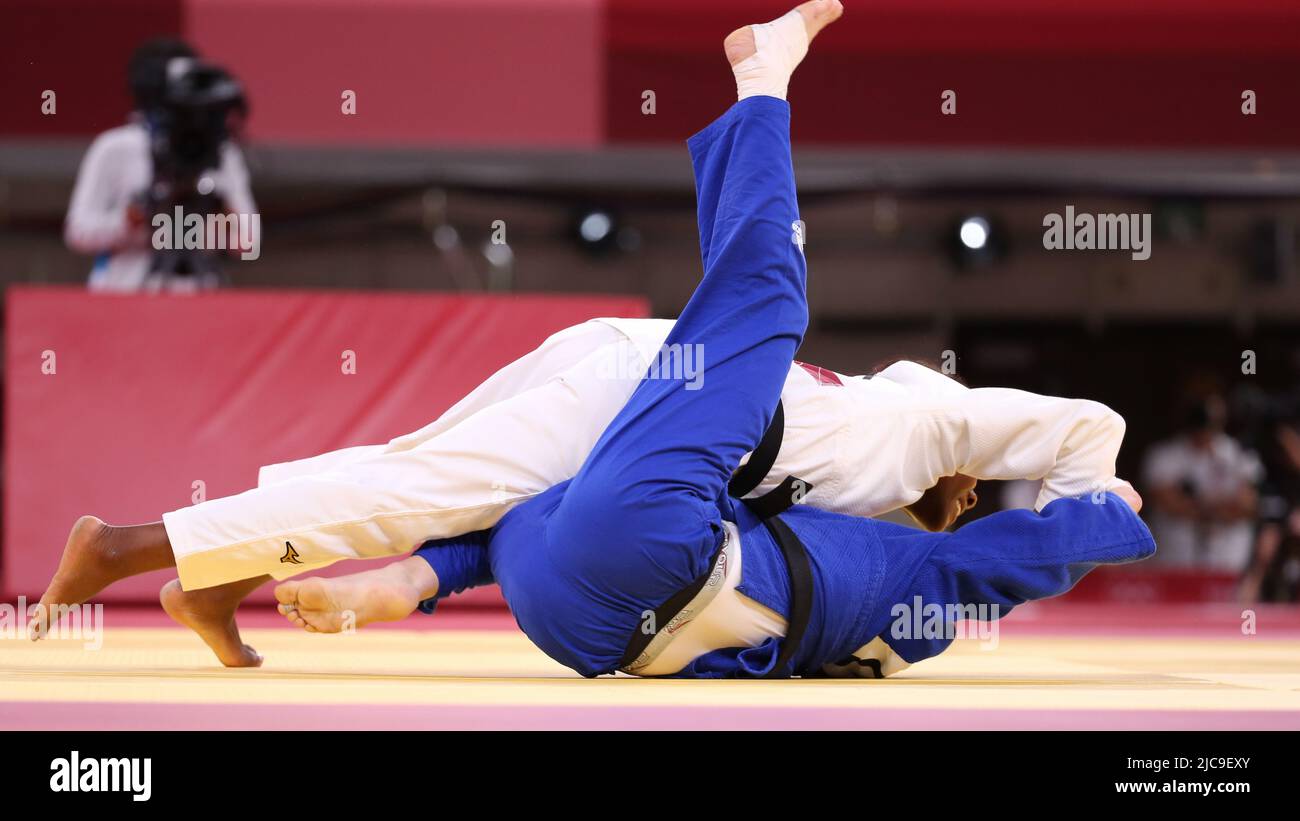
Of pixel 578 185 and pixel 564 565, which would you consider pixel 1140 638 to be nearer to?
pixel 564 565

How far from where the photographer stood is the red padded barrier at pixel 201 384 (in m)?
3.30

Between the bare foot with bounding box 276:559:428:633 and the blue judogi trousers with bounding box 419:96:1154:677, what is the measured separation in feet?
0.35

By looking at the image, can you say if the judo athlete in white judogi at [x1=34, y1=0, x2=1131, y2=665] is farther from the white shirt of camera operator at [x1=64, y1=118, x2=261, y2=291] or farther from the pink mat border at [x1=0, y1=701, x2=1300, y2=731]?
the white shirt of camera operator at [x1=64, y1=118, x2=261, y2=291]

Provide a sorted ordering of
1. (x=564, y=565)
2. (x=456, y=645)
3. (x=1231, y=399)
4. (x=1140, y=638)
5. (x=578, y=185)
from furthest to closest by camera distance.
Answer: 1. (x=1231, y=399)
2. (x=578, y=185)
3. (x=1140, y=638)
4. (x=456, y=645)
5. (x=564, y=565)

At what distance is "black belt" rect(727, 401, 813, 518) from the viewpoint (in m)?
1.74

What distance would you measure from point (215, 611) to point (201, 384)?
1.70 m

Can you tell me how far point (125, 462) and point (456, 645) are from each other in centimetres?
121

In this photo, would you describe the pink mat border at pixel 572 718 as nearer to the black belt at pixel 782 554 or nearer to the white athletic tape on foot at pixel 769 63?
the black belt at pixel 782 554

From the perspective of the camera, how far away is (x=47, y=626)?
169 centimetres

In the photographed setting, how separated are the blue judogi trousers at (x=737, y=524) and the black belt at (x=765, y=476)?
2cm

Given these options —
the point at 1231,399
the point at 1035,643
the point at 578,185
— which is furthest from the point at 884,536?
the point at 1231,399

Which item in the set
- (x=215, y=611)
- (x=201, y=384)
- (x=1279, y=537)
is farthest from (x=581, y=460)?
(x=1279, y=537)

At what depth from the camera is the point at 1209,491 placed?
618 centimetres

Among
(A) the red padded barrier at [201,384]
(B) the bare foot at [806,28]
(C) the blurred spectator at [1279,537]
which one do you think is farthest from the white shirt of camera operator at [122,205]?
(C) the blurred spectator at [1279,537]
